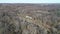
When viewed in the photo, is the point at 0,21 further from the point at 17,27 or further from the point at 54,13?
the point at 54,13

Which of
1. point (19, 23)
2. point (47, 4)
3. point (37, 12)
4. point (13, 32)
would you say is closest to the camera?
point (13, 32)

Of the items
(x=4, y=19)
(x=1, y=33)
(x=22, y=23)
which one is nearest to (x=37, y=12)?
(x=22, y=23)

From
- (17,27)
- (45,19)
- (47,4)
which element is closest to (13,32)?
(17,27)

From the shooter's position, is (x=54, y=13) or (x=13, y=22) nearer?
(x=13, y=22)

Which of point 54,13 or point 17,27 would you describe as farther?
point 54,13

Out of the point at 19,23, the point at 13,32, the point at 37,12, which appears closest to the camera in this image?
the point at 13,32

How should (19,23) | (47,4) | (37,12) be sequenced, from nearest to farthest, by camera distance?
(19,23), (37,12), (47,4)

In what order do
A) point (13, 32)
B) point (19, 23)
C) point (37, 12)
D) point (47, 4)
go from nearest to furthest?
point (13, 32), point (19, 23), point (37, 12), point (47, 4)

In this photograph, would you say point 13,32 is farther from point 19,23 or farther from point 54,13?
point 54,13

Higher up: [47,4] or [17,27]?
→ [47,4]
